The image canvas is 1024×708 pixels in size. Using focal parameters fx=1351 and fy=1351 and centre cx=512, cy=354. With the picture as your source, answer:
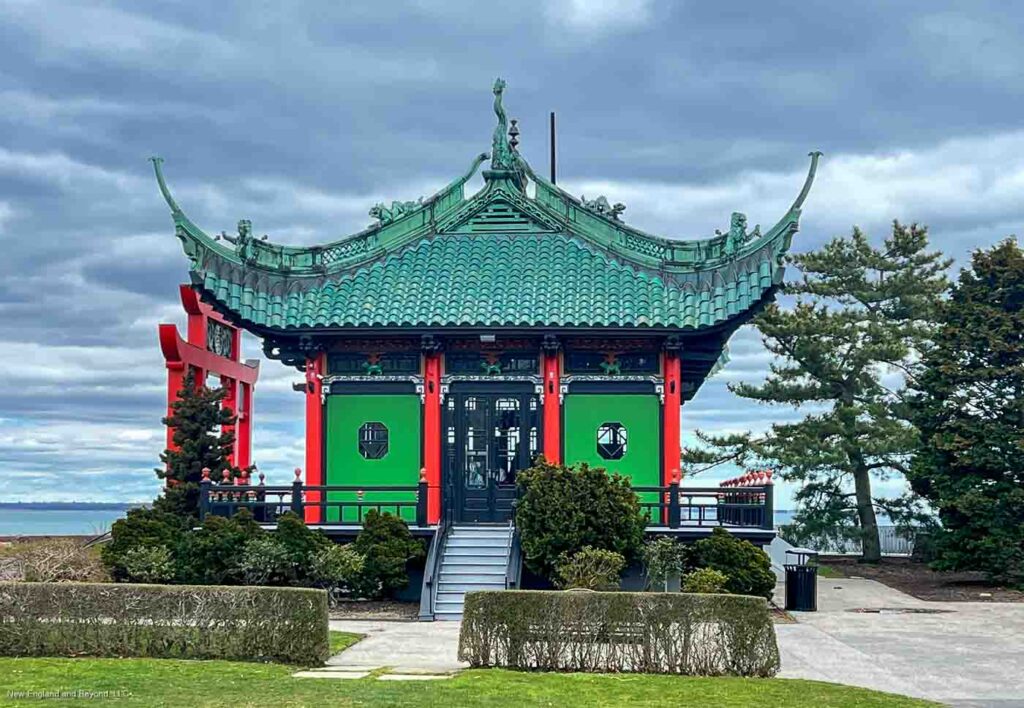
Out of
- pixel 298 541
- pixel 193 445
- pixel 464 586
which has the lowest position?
pixel 464 586

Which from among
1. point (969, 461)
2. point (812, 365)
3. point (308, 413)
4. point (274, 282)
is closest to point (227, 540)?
point (308, 413)

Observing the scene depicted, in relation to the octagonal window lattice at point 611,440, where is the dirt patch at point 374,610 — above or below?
below

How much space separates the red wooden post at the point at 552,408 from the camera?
1070 inches

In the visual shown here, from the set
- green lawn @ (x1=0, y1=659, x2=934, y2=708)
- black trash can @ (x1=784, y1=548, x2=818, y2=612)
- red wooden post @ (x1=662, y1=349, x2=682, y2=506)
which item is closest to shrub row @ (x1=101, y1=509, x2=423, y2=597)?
red wooden post @ (x1=662, y1=349, x2=682, y2=506)

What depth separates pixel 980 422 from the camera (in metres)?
30.8

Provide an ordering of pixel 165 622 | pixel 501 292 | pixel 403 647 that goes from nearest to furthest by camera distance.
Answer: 1. pixel 165 622
2. pixel 403 647
3. pixel 501 292

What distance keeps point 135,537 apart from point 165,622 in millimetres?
8441

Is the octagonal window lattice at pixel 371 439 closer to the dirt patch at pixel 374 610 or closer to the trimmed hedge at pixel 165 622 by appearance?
the dirt patch at pixel 374 610

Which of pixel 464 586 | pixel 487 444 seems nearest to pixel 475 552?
pixel 464 586

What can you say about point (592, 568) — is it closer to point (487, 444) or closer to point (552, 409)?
point (552, 409)

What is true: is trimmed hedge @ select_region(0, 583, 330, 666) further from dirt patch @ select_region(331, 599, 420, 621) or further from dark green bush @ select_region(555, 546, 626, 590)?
dark green bush @ select_region(555, 546, 626, 590)

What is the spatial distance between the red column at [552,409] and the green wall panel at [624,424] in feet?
0.78

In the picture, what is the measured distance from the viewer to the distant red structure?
91.6 feet

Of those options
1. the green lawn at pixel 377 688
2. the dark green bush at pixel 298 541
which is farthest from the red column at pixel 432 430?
the green lawn at pixel 377 688
